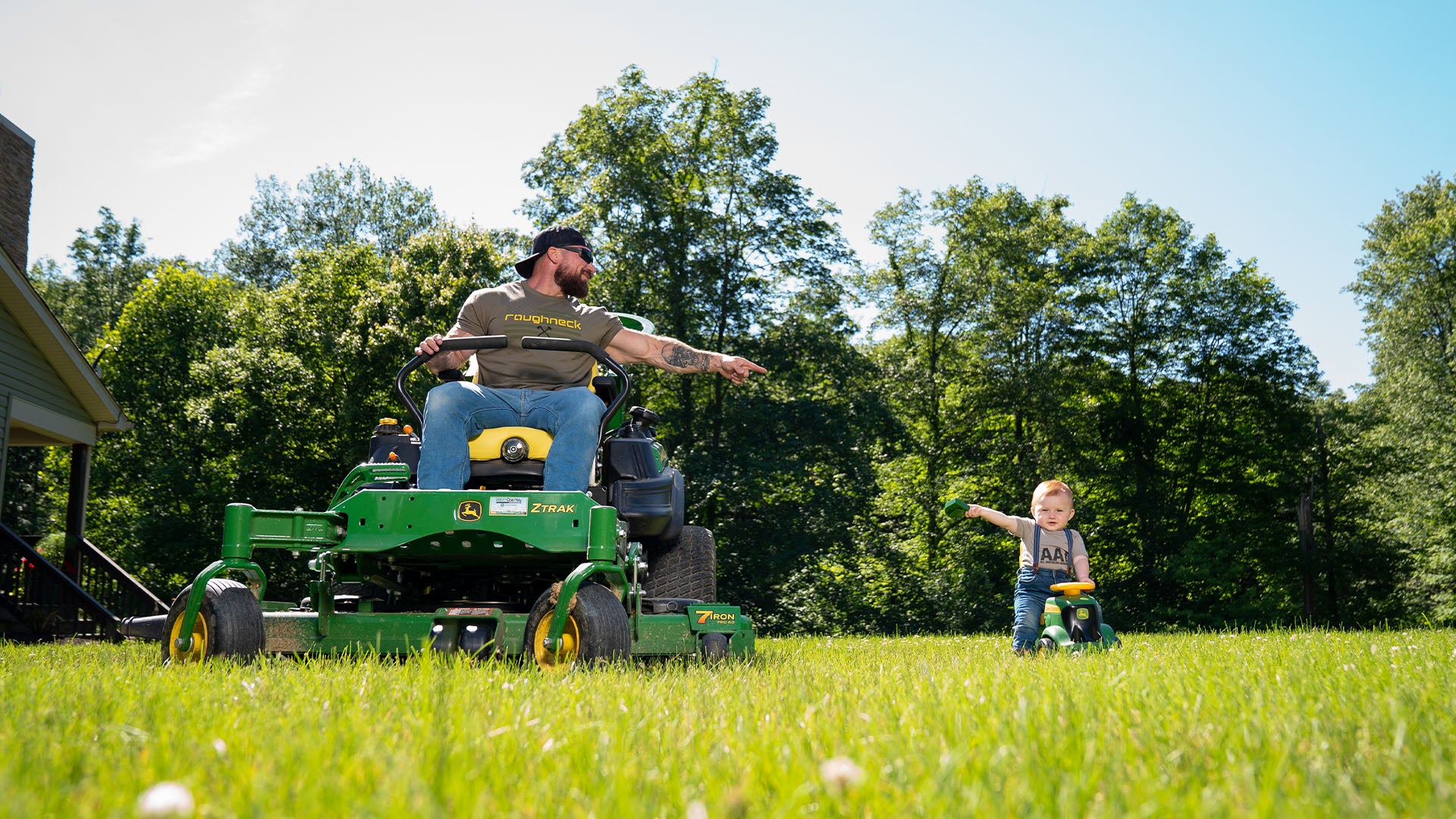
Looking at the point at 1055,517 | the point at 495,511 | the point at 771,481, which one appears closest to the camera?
the point at 495,511

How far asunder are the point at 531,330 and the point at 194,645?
2100 millimetres

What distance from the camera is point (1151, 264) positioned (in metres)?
29.9

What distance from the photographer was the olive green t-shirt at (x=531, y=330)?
536 centimetres

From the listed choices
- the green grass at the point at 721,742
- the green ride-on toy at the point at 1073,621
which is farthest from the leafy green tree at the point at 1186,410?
the green grass at the point at 721,742

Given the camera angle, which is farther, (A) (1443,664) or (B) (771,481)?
(B) (771,481)

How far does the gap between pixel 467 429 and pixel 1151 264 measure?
93.3 feet

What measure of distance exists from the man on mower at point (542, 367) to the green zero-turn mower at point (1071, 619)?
2.00 metres

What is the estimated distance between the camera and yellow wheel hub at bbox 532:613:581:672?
4031 millimetres

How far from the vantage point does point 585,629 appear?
13.2 ft

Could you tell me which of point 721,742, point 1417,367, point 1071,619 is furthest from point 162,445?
point 1417,367

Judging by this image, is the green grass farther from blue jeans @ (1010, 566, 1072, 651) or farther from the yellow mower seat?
blue jeans @ (1010, 566, 1072, 651)

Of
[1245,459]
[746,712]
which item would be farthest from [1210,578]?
[746,712]

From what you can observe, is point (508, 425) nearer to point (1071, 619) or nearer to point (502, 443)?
point (502, 443)

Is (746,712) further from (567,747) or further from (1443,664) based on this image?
(1443,664)
